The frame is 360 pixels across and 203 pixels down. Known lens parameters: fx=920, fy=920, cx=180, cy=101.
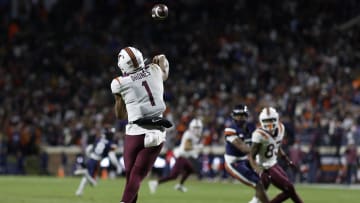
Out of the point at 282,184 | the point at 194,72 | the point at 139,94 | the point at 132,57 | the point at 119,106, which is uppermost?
the point at 132,57

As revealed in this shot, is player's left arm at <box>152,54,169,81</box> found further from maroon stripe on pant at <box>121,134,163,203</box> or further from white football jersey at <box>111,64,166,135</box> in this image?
maroon stripe on pant at <box>121,134,163,203</box>

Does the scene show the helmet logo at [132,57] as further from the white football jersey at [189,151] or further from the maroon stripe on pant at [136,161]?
the white football jersey at [189,151]

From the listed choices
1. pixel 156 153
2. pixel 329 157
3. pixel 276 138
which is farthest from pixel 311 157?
pixel 156 153

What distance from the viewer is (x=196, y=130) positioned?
77.3 ft

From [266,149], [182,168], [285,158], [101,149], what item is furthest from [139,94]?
[182,168]

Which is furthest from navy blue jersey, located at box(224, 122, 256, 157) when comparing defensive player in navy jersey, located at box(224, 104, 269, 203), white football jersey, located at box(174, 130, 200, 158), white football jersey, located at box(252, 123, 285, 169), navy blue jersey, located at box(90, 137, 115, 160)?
white football jersey, located at box(174, 130, 200, 158)

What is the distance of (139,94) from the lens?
36.4 feet

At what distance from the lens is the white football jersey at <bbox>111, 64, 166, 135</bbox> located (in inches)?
437

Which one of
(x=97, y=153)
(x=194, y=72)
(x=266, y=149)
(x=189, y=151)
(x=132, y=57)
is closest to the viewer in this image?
(x=132, y=57)

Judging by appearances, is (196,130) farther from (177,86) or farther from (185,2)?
(185,2)

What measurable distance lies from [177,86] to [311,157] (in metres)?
6.33

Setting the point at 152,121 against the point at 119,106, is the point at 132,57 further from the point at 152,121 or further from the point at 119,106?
the point at 152,121

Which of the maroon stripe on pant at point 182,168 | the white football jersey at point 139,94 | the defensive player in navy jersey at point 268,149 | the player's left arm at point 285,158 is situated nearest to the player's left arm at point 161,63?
the white football jersey at point 139,94

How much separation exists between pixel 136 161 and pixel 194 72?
21.7 meters
